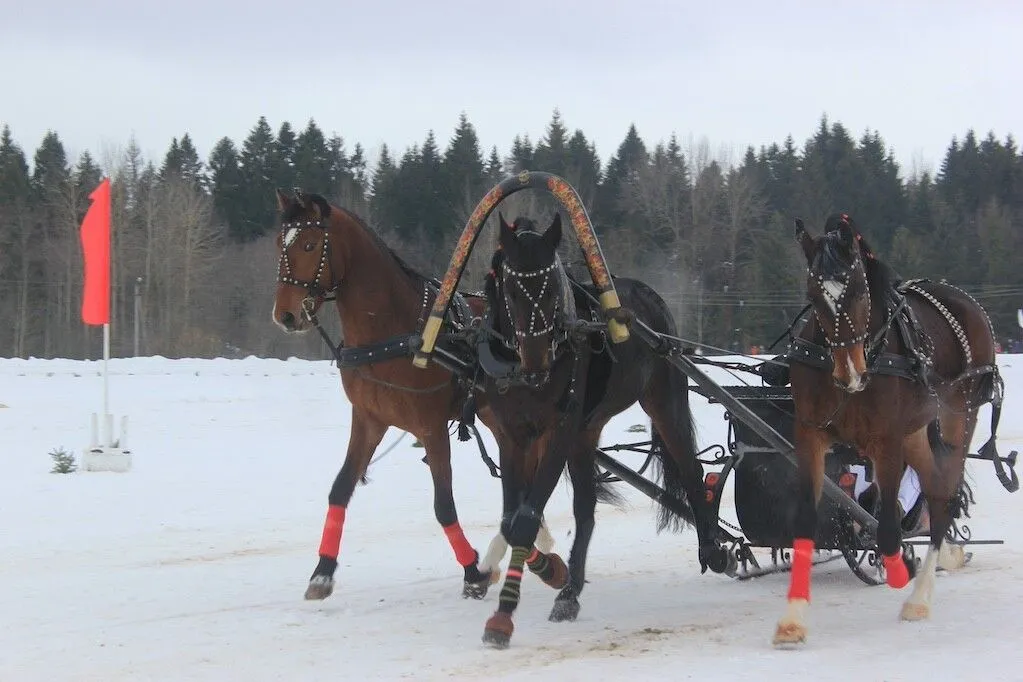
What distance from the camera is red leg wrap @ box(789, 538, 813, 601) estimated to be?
5750mm

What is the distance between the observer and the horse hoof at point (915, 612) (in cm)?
624

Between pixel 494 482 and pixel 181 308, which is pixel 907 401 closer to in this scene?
pixel 494 482

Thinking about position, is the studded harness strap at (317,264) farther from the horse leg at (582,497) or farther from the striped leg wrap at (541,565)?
the striped leg wrap at (541,565)

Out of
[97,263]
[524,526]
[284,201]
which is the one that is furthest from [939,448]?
[97,263]

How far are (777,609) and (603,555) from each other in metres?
2.15

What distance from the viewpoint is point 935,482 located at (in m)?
6.81

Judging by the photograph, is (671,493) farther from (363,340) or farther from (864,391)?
(363,340)

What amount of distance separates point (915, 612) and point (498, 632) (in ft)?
8.00

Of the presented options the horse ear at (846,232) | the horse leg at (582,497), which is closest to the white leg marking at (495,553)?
the horse leg at (582,497)

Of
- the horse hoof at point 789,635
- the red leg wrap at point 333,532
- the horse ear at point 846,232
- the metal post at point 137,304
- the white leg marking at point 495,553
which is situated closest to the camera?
the horse hoof at point 789,635

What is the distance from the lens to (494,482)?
1245 centimetres

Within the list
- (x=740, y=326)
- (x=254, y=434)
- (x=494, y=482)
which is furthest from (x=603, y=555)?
(x=740, y=326)

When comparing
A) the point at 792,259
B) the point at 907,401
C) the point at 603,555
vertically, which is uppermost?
the point at 792,259

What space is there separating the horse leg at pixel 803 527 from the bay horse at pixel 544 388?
3.86 ft
